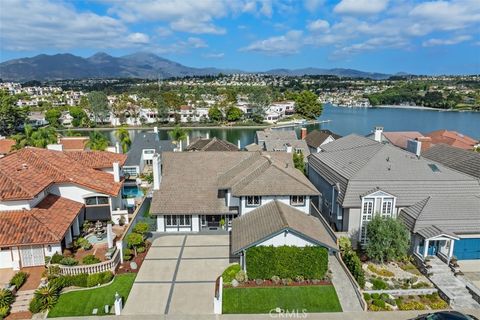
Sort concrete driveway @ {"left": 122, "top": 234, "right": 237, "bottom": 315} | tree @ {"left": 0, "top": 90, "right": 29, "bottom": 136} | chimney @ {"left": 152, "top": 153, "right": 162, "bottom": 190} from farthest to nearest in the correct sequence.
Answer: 1. tree @ {"left": 0, "top": 90, "right": 29, "bottom": 136}
2. chimney @ {"left": 152, "top": 153, "right": 162, "bottom": 190}
3. concrete driveway @ {"left": 122, "top": 234, "right": 237, "bottom": 315}

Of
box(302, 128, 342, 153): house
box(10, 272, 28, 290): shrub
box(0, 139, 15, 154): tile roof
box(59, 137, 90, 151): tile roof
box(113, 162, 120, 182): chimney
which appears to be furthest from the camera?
box(59, 137, 90, 151): tile roof

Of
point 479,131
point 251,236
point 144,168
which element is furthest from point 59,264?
point 479,131

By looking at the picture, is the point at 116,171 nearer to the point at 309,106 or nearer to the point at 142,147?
the point at 142,147

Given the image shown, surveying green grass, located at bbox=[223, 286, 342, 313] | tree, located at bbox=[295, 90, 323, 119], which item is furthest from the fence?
tree, located at bbox=[295, 90, 323, 119]

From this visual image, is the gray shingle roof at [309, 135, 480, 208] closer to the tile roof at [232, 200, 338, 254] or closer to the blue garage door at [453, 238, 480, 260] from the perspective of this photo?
the blue garage door at [453, 238, 480, 260]

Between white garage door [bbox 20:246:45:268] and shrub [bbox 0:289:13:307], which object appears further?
white garage door [bbox 20:246:45:268]

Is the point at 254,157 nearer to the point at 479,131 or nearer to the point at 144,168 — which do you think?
the point at 144,168
